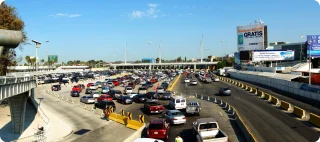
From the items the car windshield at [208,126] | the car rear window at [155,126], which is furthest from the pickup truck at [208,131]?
the car rear window at [155,126]

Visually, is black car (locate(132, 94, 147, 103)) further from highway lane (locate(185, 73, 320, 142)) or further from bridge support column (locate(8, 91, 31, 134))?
highway lane (locate(185, 73, 320, 142))

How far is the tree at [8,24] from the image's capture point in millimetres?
49938

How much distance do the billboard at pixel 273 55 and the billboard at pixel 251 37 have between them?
22.0ft

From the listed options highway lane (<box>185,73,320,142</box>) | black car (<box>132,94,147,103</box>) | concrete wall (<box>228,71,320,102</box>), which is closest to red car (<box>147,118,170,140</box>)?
highway lane (<box>185,73,320,142</box>)

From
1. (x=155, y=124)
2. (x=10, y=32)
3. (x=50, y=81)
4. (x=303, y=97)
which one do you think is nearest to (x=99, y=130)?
(x=155, y=124)

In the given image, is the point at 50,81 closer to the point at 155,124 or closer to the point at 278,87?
the point at 278,87

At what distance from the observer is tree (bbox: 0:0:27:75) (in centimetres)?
4994

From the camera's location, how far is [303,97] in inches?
1641

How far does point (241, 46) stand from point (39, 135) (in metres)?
76.6

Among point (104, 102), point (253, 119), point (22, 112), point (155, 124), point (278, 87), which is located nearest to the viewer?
point (155, 124)

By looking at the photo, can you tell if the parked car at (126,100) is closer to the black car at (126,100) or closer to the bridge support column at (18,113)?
the black car at (126,100)

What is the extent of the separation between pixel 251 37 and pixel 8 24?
216 ft

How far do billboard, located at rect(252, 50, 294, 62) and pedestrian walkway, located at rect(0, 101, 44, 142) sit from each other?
59044 millimetres

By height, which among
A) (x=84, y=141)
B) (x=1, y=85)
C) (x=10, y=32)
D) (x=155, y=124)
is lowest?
(x=84, y=141)
